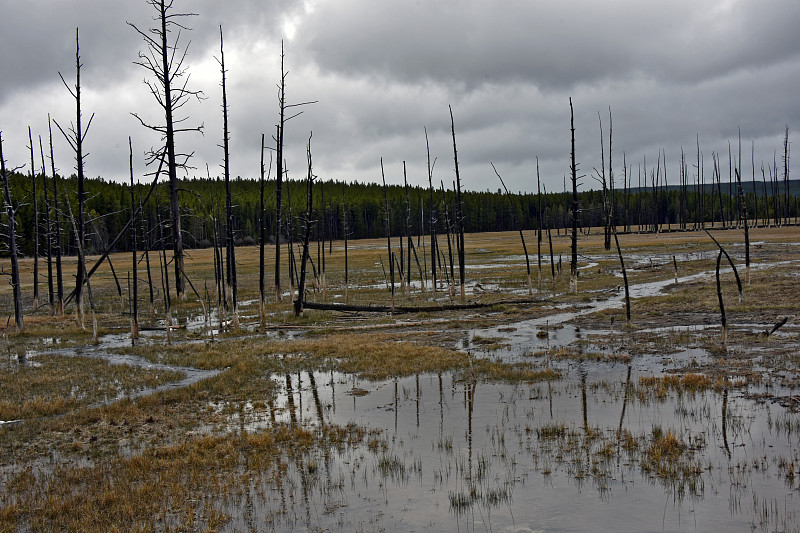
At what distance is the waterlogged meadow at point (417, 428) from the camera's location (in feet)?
30.1

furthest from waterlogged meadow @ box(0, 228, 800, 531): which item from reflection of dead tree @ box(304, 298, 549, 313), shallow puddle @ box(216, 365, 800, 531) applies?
reflection of dead tree @ box(304, 298, 549, 313)

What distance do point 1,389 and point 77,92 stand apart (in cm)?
1658

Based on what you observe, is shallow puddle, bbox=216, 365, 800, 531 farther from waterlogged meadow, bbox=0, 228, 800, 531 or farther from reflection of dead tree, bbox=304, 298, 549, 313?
reflection of dead tree, bbox=304, 298, 549, 313

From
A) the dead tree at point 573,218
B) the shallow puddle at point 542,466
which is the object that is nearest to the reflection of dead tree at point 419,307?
the dead tree at point 573,218

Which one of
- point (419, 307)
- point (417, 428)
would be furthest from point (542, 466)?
point (419, 307)

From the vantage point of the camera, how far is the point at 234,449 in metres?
12.0

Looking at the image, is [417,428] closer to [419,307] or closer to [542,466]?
[542,466]

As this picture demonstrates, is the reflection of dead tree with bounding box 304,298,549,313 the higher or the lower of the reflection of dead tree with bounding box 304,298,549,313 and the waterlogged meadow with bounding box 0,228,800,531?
the higher

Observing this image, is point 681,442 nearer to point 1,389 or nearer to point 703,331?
point 703,331

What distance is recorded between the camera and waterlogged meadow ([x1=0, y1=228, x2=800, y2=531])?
30.1 feet

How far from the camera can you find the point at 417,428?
13.4 meters

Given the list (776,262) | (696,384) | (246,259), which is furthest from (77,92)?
(246,259)

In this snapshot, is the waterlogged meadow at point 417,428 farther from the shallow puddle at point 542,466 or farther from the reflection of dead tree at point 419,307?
the reflection of dead tree at point 419,307

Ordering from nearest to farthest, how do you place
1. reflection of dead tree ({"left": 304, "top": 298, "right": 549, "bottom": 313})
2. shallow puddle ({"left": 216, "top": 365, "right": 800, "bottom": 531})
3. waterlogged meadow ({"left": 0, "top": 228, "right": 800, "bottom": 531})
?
shallow puddle ({"left": 216, "top": 365, "right": 800, "bottom": 531}) < waterlogged meadow ({"left": 0, "top": 228, "right": 800, "bottom": 531}) < reflection of dead tree ({"left": 304, "top": 298, "right": 549, "bottom": 313})
